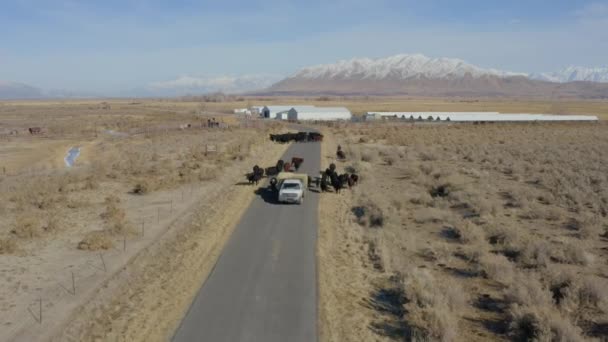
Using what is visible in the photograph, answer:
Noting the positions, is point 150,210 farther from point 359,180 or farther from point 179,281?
point 359,180

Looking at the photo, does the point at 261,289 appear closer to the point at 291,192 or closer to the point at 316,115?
the point at 291,192

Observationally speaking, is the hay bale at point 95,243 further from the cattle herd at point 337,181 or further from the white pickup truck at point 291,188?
the cattle herd at point 337,181

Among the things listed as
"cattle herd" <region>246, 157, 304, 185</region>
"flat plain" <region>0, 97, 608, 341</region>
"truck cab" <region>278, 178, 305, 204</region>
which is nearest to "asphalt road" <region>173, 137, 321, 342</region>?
"flat plain" <region>0, 97, 608, 341</region>

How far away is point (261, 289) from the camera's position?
15.0 meters

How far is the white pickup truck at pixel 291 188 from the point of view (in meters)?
26.8

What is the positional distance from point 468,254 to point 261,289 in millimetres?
9060

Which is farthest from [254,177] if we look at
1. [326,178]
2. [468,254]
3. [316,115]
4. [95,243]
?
[316,115]

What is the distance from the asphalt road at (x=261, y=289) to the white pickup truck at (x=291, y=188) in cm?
301

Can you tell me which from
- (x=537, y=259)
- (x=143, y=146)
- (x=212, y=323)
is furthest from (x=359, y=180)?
(x=143, y=146)

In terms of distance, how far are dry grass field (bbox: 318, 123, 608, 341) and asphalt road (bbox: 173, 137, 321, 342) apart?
66cm

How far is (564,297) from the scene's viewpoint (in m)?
14.3

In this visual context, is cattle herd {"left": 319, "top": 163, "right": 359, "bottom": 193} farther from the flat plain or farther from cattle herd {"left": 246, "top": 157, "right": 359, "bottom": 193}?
the flat plain

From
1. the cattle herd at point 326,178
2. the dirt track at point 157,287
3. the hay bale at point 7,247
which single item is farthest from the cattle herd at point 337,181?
the hay bale at point 7,247

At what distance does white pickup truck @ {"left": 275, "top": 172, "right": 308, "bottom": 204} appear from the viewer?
87.9 feet
